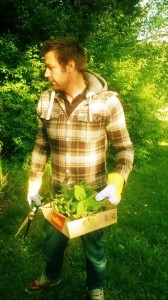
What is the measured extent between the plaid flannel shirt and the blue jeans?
0.51 meters

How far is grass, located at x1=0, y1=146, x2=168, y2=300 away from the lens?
13.8 feet

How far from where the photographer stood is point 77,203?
299cm

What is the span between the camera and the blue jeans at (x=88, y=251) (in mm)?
3359

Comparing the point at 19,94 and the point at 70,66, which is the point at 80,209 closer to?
the point at 70,66

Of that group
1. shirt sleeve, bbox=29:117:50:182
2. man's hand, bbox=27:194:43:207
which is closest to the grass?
man's hand, bbox=27:194:43:207

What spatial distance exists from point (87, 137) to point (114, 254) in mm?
2498

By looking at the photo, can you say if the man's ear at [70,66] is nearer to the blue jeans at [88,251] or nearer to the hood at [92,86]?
the hood at [92,86]

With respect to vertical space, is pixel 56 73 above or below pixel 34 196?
above

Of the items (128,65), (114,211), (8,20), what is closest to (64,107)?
(114,211)

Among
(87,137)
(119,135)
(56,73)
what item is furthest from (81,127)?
(56,73)

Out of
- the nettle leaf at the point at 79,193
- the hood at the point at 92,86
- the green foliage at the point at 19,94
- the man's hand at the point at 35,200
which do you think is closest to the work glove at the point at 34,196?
the man's hand at the point at 35,200

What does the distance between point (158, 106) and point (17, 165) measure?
3743 mm

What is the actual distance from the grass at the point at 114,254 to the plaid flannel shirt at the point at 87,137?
164 centimetres

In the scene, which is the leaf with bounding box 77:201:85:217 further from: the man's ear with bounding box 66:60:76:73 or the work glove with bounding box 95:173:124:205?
the man's ear with bounding box 66:60:76:73
